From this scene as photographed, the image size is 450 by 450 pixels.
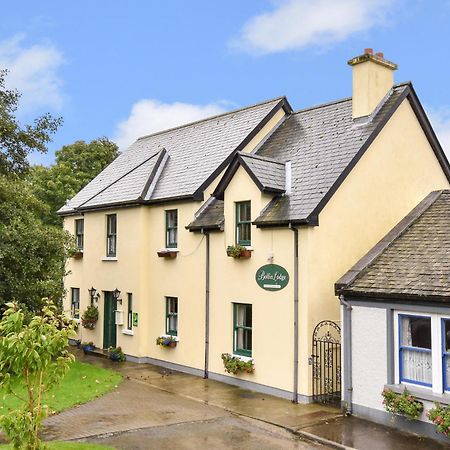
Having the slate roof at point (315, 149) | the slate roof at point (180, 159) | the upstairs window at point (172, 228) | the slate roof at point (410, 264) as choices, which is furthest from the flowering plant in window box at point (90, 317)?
the slate roof at point (410, 264)

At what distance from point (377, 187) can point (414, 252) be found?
3.09 meters

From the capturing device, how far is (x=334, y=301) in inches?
627

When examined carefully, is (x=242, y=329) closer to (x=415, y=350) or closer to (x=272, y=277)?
(x=272, y=277)

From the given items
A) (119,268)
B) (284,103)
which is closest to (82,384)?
(119,268)

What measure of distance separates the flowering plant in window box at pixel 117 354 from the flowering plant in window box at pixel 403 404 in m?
11.7

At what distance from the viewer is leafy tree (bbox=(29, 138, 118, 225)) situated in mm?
40062

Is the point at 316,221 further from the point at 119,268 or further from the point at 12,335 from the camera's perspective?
the point at 119,268

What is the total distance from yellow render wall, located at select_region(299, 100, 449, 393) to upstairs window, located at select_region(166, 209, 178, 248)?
6536mm

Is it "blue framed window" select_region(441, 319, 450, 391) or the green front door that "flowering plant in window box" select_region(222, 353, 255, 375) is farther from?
the green front door

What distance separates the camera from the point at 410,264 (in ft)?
46.1

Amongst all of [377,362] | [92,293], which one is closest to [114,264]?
[92,293]

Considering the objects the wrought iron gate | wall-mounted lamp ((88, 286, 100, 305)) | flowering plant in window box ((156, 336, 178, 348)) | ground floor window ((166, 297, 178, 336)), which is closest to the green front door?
wall-mounted lamp ((88, 286, 100, 305))

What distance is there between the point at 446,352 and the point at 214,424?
560cm

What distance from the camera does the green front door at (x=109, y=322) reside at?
Answer: 909 inches
